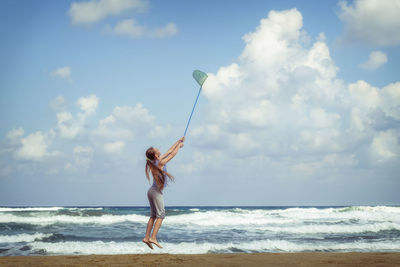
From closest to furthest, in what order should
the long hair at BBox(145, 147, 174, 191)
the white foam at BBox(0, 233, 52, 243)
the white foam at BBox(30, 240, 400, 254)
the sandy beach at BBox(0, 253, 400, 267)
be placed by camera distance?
1. the long hair at BBox(145, 147, 174, 191)
2. the sandy beach at BBox(0, 253, 400, 267)
3. the white foam at BBox(30, 240, 400, 254)
4. the white foam at BBox(0, 233, 52, 243)

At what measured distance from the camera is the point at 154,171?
6559 millimetres

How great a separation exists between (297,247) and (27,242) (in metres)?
8.74

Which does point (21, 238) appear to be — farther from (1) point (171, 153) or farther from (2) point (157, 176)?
(1) point (171, 153)

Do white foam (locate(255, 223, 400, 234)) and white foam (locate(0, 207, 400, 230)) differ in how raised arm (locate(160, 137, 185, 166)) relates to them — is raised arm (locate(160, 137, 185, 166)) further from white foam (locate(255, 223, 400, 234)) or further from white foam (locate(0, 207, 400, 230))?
white foam (locate(0, 207, 400, 230))

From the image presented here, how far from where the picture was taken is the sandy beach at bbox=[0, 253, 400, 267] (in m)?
8.78

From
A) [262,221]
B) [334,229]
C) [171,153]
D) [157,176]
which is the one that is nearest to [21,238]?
[157,176]

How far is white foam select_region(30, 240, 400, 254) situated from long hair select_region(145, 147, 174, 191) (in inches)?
219

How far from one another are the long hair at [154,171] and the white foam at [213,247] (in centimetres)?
556

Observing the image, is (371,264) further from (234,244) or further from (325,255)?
(234,244)

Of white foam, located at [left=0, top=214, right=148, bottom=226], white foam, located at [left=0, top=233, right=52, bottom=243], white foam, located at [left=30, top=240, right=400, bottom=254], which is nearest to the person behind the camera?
white foam, located at [left=30, top=240, right=400, bottom=254]

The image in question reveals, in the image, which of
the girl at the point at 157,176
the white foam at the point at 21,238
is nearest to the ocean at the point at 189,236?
the white foam at the point at 21,238

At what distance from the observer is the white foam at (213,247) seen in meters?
11.9

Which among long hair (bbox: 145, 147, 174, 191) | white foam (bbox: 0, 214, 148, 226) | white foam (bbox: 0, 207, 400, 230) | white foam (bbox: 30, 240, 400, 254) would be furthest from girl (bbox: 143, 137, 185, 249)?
white foam (bbox: 0, 214, 148, 226)

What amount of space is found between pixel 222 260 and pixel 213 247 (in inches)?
117
